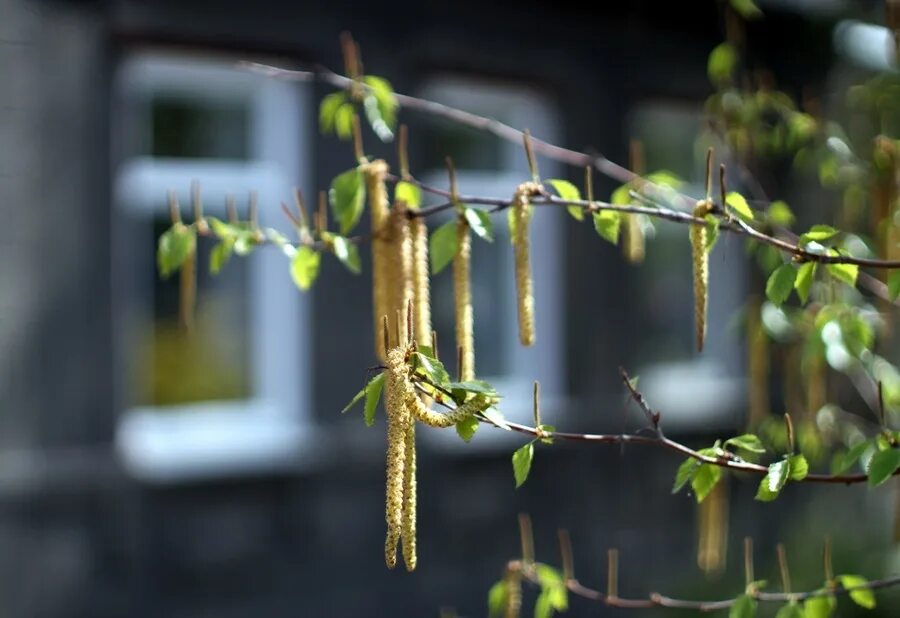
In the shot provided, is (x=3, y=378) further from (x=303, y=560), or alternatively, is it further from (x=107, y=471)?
(x=303, y=560)

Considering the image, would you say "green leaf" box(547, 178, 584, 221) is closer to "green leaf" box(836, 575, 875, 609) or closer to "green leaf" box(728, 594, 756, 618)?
"green leaf" box(728, 594, 756, 618)

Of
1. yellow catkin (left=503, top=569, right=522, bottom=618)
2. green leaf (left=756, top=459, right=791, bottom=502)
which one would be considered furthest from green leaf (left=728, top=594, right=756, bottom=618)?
yellow catkin (left=503, top=569, right=522, bottom=618)

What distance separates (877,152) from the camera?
2.99 meters

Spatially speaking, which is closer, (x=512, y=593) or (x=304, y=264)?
(x=304, y=264)

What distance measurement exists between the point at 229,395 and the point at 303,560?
93 cm

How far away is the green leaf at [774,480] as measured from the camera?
67.9 inches

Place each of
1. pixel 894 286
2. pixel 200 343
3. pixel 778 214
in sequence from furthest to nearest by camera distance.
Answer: pixel 200 343 → pixel 778 214 → pixel 894 286

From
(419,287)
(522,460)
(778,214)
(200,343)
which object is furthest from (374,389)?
(200,343)

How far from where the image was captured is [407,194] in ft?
6.85

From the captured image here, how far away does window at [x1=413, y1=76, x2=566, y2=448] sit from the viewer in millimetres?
7172

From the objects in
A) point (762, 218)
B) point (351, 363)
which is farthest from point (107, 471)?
point (762, 218)

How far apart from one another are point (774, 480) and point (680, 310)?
7.31 meters

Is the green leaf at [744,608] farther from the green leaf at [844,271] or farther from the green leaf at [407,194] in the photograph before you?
the green leaf at [407,194]

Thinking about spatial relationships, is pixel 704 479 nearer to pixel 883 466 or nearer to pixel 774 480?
pixel 774 480
